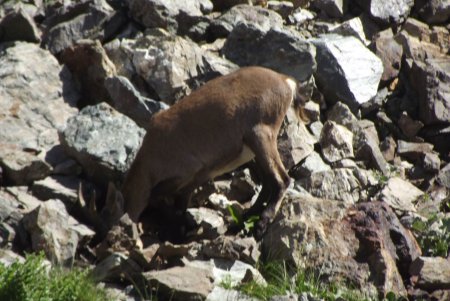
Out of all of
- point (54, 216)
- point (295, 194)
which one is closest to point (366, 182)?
point (295, 194)

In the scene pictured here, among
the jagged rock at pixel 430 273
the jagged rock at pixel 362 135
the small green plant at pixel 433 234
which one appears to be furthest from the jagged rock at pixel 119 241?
the jagged rock at pixel 362 135

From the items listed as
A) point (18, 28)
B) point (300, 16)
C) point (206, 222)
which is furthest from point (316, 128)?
point (18, 28)

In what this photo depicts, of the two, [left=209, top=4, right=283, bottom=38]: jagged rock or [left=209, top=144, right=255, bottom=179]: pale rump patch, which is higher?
[left=209, top=144, right=255, bottom=179]: pale rump patch

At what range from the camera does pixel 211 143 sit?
30.5 feet

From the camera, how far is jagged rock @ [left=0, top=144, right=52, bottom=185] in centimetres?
905

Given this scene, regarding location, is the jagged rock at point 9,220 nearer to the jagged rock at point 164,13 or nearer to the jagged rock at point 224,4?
the jagged rock at point 164,13

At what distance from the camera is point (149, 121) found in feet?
32.4

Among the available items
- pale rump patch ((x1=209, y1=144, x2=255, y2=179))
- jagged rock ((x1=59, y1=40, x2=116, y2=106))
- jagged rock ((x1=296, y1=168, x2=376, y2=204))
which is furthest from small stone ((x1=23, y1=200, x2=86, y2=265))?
jagged rock ((x1=296, y1=168, x2=376, y2=204))

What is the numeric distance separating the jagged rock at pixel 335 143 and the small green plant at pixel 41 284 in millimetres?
3862

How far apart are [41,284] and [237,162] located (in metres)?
2.88

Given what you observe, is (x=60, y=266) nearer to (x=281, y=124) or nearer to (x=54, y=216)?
(x=54, y=216)

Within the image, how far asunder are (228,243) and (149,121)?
6.99 ft

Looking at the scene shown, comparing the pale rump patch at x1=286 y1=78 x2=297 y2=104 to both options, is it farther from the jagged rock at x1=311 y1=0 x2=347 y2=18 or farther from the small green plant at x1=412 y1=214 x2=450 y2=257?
the jagged rock at x1=311 y1=0 x2=347 y2=18

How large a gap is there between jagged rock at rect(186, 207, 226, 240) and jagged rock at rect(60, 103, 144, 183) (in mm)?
792
